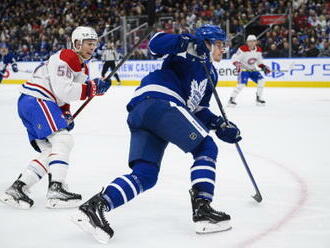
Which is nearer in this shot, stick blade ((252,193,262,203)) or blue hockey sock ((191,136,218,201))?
blue hockey sock ((191,136,218,201))

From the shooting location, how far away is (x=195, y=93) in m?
2.60

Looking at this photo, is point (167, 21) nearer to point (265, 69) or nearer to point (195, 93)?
point (265, 69)

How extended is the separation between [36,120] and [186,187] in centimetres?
124

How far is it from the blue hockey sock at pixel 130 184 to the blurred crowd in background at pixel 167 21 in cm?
1037

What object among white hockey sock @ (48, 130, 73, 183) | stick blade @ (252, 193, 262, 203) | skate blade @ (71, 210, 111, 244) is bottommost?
stick blade @ (252, 193, 262, 203)

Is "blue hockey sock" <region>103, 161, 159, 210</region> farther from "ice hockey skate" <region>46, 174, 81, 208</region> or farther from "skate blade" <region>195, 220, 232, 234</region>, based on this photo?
"ice hockey skate" <region>46, 174, 81, 208</region>

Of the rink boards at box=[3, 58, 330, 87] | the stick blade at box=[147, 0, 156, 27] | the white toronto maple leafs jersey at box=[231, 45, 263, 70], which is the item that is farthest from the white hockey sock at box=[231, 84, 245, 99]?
the stick blade at box=[147, 0, 156, 27]

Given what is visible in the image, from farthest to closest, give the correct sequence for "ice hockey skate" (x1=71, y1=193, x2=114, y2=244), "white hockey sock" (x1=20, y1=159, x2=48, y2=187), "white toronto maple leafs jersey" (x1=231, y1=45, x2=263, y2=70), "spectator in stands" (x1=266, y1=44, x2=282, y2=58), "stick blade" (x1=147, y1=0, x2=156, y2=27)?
"stick blade" (x1=147, y1=0, x2=156, y2=27), "spectator in stands" (x1=266, y1=44, x2=282, y2=58), "white toronto maple leafs jersey" (x1=231, y1=45, x2=263, y2=70), "white hockey sock" (x1=20, y1=159, x2=48, y2=187), "ice hockey skate" (x1=71, y1=193, x2=114, y2=244)

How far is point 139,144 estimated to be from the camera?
94.6 inches

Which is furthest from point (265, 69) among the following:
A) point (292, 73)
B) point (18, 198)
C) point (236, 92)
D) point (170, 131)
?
point (170, 131)

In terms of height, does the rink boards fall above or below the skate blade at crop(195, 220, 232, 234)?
below

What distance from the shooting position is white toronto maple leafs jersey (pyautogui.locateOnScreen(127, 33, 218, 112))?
2.46 metres

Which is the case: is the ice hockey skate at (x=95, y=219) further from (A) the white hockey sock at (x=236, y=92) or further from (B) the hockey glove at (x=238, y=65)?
(B) the hockey glove at (x=238, y=65)

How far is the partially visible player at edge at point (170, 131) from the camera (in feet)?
7.61
